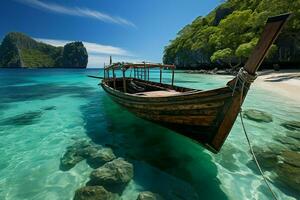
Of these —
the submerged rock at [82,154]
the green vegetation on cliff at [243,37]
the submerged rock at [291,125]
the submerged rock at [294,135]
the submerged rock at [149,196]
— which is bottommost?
the submerged rock at [82,154]

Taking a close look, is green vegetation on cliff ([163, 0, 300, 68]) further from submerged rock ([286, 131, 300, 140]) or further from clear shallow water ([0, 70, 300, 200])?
clear shallow water ([0, 70, 300, 200])

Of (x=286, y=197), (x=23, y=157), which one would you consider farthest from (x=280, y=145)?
(x=23, y=157)

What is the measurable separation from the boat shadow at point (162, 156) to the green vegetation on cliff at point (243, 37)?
18.4 m

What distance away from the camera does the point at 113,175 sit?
514 centimetres

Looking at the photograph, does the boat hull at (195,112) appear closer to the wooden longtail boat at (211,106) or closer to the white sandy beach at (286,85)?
the wooden longtail boat at (211,106)

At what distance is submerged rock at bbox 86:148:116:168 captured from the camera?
20.5 ft

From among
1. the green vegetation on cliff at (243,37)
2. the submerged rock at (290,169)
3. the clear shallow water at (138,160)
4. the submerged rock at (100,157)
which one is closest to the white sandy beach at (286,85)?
the green vegetation on cliff at (243,37)

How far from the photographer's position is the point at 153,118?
7125 millimetres

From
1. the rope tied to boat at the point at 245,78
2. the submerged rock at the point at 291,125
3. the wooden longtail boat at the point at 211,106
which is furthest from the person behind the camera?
the submerged rock at the point at 291,125

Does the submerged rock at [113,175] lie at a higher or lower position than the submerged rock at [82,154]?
higher

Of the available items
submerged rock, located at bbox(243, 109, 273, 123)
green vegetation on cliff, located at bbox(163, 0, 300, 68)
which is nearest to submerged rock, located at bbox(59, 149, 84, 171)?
submerged rock, located at bbox(243, 109, 273, 123)

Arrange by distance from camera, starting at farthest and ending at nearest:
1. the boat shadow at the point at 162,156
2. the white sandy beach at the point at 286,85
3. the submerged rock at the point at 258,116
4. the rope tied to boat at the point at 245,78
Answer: the white sandy beach at the point at 286,85
the submerged rock at the point at 258,116
the boat shadow at the point at 162,156
the rope tied to boat at the point at 245,78

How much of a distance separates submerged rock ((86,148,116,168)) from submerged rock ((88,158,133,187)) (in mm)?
873

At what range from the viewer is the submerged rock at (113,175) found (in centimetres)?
502
